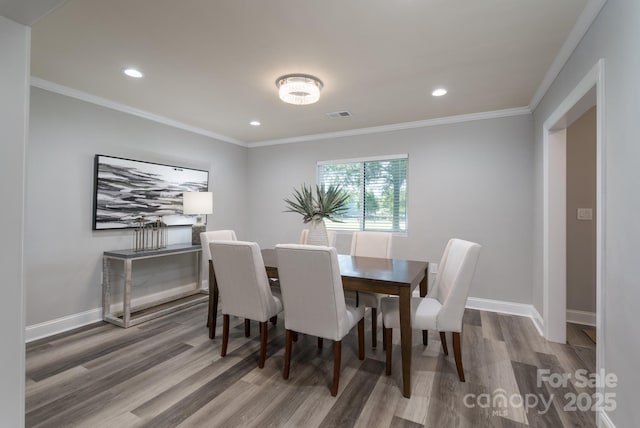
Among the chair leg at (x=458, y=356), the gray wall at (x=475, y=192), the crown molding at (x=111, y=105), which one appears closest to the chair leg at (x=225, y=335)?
the chair leg at (x=458, y=356)

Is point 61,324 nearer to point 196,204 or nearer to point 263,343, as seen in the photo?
point 196,204

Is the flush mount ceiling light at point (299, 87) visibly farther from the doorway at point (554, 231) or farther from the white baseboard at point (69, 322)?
the white baseboard at point (69, 322)

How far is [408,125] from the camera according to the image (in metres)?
3.98

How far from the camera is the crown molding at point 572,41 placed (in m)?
1.71

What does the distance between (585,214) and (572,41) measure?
6.43ft

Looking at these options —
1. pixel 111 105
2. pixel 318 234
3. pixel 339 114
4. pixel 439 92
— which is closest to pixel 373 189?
pixel 339 114

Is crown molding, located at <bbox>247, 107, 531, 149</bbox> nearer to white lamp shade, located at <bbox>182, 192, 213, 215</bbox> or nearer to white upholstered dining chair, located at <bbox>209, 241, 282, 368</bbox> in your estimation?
white lamp shade, located at <bbox>182, 192, 213, 215</bbox>

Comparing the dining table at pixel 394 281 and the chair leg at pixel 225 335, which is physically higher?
the dining table at pixel 394 281

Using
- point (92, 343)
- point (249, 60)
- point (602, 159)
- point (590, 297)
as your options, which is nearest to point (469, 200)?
point (590, 297)

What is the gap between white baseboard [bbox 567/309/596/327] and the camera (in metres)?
3.15

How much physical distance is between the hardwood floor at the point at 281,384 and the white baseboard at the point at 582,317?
473 mm

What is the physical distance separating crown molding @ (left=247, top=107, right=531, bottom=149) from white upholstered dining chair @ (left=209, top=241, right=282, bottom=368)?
2748 millimetres

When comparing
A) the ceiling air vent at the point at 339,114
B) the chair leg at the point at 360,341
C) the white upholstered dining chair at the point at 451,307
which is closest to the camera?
the white upholstered dining chair at the point at 451,307

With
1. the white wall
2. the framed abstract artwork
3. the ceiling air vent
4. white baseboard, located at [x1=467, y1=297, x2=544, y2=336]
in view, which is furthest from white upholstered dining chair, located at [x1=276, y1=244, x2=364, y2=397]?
the framed abstract artwork
